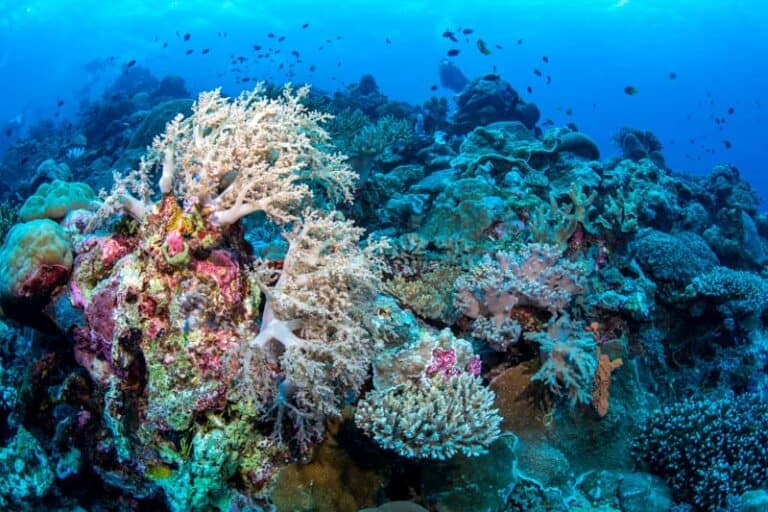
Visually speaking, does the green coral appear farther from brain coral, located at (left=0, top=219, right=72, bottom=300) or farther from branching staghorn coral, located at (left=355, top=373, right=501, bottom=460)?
branching staghorn coral, located at (left=355, top=373, right=501, bottom=460)

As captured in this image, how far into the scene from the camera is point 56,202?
456 cm

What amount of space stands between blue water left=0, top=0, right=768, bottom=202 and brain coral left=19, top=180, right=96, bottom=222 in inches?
1508

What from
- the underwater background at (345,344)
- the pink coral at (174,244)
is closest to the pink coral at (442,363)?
the underwater background at (345,344)

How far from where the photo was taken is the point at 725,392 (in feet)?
19.9

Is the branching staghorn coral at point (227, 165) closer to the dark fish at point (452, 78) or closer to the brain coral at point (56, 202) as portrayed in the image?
the brain coral at point (56, 202)

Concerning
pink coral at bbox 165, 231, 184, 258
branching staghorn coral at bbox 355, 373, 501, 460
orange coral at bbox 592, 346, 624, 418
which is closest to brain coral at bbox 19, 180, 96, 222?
pink coral at bbox 165, 231, 184, 258

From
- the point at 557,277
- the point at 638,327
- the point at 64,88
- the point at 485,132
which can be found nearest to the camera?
the point at 557,277

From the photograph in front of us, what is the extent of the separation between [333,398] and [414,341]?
1005 mm

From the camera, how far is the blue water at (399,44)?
5934 cm

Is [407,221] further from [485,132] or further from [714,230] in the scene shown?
[714,230]

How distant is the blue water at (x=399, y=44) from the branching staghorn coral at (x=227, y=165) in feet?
126

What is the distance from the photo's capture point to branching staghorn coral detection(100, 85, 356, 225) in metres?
3.42

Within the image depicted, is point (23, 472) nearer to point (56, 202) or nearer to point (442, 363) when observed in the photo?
point (56, 202)

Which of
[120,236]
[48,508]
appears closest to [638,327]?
[120,236]
